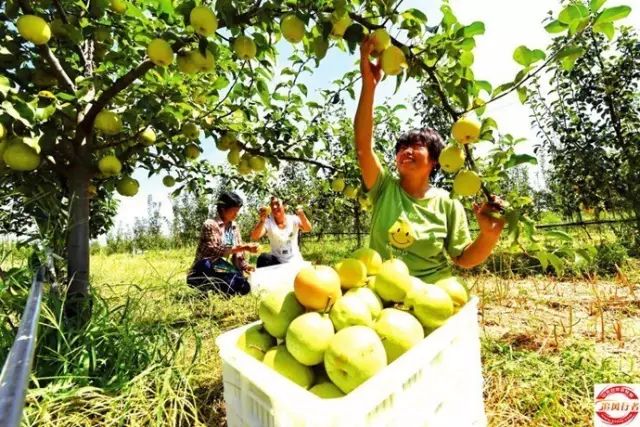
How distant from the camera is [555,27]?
1.12 meters

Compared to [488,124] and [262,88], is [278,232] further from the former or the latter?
[488,124]

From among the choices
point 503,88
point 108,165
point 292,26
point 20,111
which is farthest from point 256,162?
point 503,88

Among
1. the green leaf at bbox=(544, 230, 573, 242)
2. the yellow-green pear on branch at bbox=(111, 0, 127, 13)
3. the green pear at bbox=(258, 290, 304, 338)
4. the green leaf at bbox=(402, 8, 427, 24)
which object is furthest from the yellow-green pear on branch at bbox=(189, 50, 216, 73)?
the green leaf at bbox=(544, 230, 573, 242)

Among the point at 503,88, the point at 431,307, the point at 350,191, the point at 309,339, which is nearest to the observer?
the point at 309,339

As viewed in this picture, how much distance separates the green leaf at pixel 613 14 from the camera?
1.03 meters

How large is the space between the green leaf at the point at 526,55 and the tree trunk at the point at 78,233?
173cm

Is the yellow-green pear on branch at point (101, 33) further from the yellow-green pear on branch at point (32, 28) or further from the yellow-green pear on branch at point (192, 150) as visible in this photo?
the yellow-green pear on branch at point (192, 150)

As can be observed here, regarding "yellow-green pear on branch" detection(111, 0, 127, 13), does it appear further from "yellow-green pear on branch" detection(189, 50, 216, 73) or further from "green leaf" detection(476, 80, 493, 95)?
"green leaf" detection(476, 80, 493, 95)

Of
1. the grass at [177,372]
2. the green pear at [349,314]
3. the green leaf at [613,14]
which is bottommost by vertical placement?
the grass at [177,372]

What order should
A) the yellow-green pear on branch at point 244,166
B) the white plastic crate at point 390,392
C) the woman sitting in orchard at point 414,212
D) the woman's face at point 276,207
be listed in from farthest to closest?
the woman's face at point 276,207
the yellow-green pear on branch at point 244,166
the woman sitting in orchard at point 414,212
the white plastic crate at point 390,392

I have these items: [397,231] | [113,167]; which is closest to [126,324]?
[113,167]

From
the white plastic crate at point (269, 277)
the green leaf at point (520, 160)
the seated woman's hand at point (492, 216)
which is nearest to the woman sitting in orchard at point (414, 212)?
the seated woman's hand at point (492, 216)

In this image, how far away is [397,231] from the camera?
5.43 ft

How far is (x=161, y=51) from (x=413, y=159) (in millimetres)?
1014
